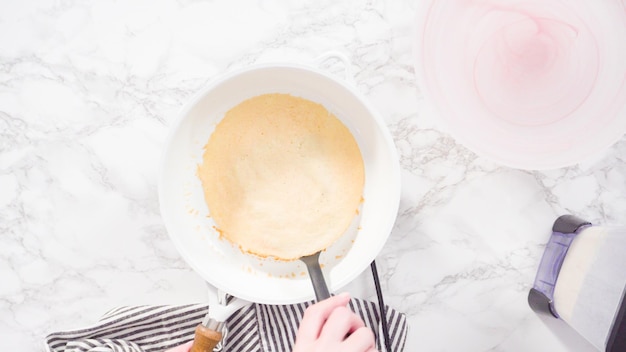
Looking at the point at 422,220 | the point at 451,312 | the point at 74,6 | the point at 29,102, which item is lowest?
the point at 451,312

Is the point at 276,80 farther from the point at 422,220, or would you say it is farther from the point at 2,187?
the point at 2,187

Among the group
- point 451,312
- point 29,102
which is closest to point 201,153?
point 29,102

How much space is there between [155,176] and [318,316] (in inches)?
11.3

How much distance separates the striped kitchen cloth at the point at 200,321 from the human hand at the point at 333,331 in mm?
129

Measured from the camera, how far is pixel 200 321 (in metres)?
0.69

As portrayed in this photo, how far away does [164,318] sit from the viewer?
68 centimetres

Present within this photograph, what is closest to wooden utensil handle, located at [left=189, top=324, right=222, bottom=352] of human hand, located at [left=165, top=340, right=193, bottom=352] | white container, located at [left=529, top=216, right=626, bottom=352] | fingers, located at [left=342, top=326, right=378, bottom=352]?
human hand, located at [left=165, top=340, right=193, bottom=352]

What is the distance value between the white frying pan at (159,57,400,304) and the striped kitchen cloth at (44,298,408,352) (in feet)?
0.20

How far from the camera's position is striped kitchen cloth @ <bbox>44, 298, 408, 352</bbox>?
67cm

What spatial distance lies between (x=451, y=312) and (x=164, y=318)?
0.37m

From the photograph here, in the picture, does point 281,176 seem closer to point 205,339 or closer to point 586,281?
point 205,339

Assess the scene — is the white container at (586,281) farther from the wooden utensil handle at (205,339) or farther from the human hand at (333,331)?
the wooden utensil handle at (205,339)

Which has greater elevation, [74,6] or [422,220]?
[74,6]

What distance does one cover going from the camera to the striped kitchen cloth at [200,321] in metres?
0.67
